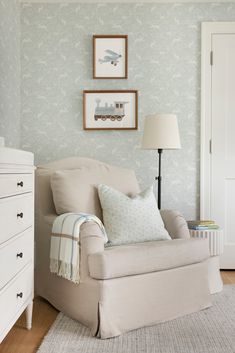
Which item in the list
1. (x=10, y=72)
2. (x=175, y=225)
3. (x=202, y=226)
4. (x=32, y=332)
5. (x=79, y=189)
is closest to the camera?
(x=32, y=332)

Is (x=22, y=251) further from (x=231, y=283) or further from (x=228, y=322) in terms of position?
(x=231, y=283)

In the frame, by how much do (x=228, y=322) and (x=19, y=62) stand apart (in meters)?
2.65

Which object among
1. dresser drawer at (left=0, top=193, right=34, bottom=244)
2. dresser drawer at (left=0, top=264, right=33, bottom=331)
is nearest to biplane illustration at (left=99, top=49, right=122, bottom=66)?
dresser drawer at (left=0, top=193, right=34, bottom=244)

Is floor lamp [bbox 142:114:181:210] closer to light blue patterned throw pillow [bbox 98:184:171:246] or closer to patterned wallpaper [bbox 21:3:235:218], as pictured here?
patterned wallpaper [bbox 21:3:235:218]

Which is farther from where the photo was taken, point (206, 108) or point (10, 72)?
point (206, 108)

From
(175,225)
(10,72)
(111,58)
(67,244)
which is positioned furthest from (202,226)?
(10,72)

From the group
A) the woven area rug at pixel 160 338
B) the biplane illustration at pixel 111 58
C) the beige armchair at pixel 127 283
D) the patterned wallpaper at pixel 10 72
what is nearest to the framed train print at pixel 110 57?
the biplane illustration at pixel 111 58

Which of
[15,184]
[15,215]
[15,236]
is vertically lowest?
[15,236]

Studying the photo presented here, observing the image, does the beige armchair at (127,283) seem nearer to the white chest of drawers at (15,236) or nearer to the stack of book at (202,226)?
the white chest of drawers at (15,236)

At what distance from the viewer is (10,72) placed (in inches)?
132

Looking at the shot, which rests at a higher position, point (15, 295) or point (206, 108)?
point (206, 108)

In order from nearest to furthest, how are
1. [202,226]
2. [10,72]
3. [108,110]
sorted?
[202,226] → [10,72] → [108,110]

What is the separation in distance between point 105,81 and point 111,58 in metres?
0.20

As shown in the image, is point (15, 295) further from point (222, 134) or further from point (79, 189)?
point (222, 134)
